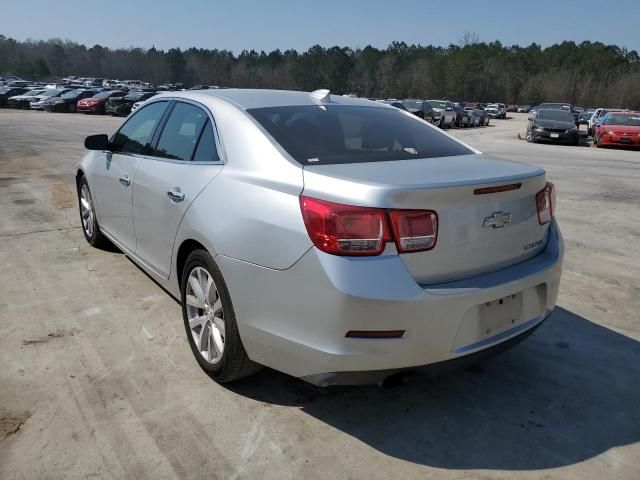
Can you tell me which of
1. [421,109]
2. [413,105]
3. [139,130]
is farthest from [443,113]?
[139,130]

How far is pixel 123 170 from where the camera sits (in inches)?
166

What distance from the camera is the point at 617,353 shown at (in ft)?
11.8

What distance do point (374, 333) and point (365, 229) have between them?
458mm

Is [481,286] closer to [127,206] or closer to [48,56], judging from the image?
[127,206]

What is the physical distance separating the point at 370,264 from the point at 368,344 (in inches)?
14.1

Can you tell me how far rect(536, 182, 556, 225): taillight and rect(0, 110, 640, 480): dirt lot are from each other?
3.28 ft

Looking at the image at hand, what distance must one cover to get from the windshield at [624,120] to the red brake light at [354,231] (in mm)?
23188

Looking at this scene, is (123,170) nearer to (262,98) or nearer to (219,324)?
(262,98)

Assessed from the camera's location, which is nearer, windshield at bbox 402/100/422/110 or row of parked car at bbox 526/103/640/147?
row of parked car at bbox 526/103/640/147

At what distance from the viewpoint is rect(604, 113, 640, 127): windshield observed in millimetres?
21686

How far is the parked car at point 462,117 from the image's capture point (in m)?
35.0

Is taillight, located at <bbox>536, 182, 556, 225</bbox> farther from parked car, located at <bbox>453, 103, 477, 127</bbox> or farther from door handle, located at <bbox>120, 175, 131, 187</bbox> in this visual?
parked car, located at <bbox>453, 103, 477, 127</bbox>

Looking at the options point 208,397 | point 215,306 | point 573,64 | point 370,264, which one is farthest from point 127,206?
point 573,64

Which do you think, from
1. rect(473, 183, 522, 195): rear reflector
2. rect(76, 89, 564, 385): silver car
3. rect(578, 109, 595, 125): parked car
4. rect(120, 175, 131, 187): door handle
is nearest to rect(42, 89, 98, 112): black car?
rect(578, 109, 595, 125): parked car
